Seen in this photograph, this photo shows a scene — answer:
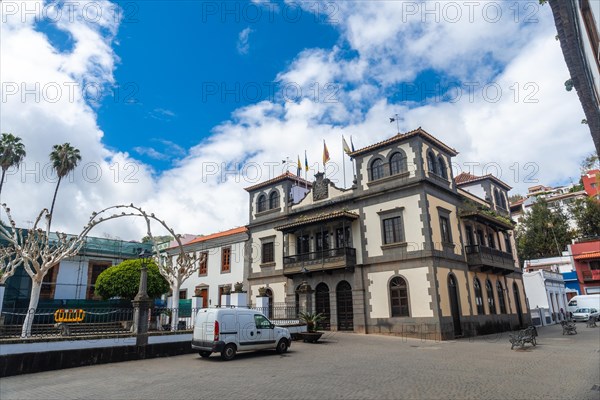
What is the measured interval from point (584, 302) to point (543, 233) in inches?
620

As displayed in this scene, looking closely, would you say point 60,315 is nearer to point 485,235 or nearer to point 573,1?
point 573,1

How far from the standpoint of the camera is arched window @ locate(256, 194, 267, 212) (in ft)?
107

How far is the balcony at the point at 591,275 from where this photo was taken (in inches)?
1742

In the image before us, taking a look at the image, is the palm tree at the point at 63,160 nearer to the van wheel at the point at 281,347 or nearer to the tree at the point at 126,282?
the tree at the point at 126,282

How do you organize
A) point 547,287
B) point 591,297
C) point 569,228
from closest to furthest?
point 547,287 < point 591,297 < point 569,228

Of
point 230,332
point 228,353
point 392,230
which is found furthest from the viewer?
point 392,230

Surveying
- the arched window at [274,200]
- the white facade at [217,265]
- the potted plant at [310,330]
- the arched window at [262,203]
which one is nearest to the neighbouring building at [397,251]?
the arched window at [274,200]

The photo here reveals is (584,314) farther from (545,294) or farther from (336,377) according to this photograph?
(336,377)

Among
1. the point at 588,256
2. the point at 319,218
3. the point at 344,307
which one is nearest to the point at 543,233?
the point at 588,256

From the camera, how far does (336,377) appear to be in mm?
10312

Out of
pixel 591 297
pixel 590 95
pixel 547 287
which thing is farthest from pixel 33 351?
pixel 591 297

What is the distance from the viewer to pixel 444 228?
80.6ft

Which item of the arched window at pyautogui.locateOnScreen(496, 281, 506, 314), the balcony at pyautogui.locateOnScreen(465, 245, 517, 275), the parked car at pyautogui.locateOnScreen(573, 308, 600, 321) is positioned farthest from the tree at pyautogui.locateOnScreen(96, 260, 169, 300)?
the parked car at pyautogui.locateOnScreen(573, 308, 600, 321)

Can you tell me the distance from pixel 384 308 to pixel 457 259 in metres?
5.51
